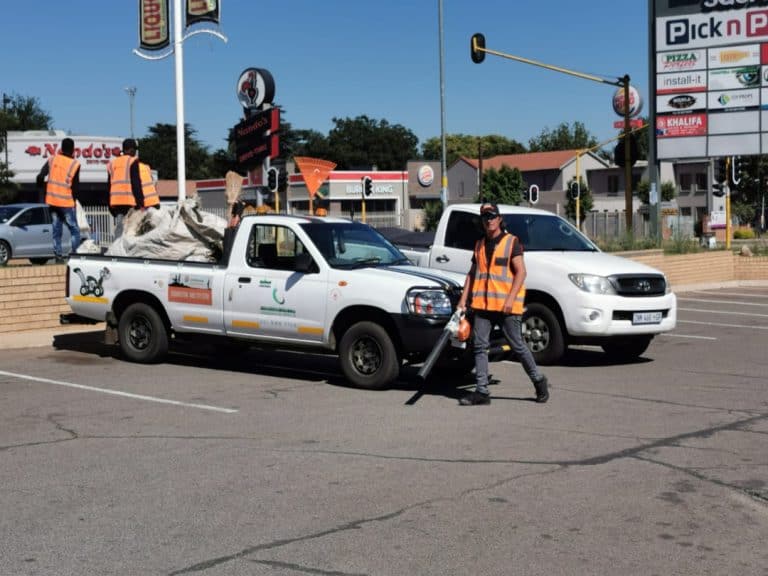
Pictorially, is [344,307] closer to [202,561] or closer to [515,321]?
[515,321]

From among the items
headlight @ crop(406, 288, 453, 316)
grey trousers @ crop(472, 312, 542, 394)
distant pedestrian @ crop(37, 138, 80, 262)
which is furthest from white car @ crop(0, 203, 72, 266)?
grey trousers @ crop(472, 312, 542, 394)

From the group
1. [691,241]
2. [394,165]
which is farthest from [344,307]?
[394,165]

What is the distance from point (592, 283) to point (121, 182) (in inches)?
282

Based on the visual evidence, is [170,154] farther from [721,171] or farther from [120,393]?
[120,393]

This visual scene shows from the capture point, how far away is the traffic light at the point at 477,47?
29.9 metres

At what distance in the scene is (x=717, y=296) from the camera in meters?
25.3

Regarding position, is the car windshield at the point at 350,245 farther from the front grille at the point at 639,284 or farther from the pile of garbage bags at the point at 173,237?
the front grille at the point at 639,284

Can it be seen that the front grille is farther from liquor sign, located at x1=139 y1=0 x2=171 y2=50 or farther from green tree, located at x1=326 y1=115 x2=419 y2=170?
green tree, located at x1=326 y1=115 x2=419 y2=170

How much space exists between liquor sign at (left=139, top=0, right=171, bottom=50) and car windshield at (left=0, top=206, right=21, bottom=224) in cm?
553

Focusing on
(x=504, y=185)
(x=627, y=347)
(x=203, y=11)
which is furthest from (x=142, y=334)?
(x=504, y=185)

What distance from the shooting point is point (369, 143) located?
135625 mm

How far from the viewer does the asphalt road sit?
5.53m

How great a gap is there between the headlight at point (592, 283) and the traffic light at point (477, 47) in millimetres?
18264

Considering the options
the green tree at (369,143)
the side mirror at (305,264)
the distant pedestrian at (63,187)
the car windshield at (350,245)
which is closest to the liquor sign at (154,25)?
the distant pedestrian at (63,187)
